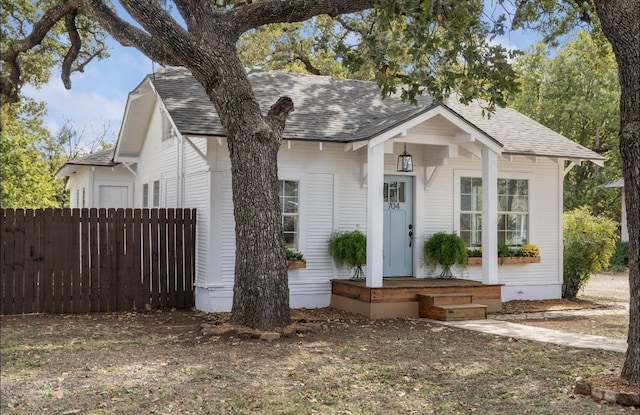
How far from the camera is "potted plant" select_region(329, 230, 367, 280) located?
1295cm

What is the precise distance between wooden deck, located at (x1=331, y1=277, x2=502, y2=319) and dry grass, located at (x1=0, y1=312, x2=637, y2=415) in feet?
3.70

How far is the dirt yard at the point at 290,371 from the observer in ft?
19.6

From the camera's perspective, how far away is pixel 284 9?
10750mm

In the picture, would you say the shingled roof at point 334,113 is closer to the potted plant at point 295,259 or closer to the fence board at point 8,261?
the potted plant at point 295,259

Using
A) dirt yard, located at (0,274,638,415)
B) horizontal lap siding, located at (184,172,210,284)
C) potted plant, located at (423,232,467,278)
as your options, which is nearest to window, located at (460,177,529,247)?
potted plant, located at (423,232,467,278)

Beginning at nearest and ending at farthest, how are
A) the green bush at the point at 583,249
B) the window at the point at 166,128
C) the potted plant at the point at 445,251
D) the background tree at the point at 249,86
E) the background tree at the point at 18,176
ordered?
1. the background tree at the point at 249,86
2. the potted plant at the point at 445,251
3. the green bush at the point at 583,249
4. the window at the point at 166,128
5. the background tree at the point at 18,176

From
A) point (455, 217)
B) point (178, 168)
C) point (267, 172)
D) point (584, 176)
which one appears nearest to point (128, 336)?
point (267, 172)

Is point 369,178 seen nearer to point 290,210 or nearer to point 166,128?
point 290,210

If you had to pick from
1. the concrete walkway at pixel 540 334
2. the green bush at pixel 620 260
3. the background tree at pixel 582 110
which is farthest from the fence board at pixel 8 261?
the background tree at pixel 582 110

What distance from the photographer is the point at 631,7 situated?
6.54 m

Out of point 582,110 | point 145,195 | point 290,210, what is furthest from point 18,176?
→ point 582,110

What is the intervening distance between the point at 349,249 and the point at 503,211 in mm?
4029

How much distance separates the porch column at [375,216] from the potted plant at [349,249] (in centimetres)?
96

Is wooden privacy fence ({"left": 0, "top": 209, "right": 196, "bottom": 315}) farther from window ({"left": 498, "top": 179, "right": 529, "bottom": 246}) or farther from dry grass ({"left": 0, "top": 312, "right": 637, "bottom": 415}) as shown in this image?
window ({"left": 498, "top": 179, "right": 529, "bottom": 246})
